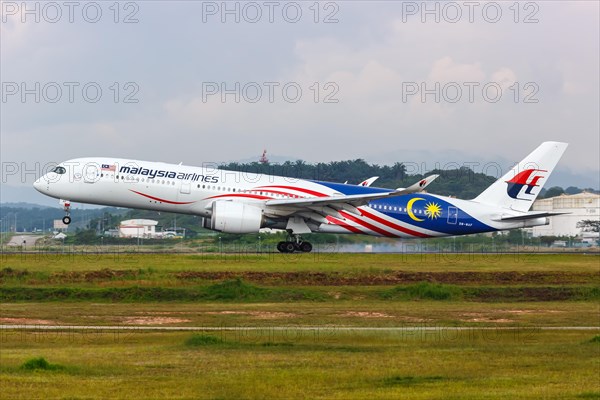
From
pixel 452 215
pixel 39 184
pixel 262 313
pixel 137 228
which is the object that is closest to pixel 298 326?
pixel 262 313

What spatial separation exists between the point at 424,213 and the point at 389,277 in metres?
11.8

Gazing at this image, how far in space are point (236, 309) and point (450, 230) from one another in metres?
24.3

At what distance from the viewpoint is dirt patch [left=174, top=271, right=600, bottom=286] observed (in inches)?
1526

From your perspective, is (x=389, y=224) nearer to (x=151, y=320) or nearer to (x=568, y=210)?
(x=151, y=320)

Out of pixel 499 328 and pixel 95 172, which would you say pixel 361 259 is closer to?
pixel 95 172

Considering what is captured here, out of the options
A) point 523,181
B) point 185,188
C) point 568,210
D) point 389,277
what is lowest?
point 389,277

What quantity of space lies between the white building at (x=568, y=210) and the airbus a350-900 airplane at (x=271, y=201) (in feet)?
152

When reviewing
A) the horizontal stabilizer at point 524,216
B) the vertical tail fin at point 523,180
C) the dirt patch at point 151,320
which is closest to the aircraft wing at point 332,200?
the horizontal stabilizer at point 524,216

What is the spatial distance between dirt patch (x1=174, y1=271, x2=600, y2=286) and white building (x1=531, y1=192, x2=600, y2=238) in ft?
183

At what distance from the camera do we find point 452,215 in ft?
173

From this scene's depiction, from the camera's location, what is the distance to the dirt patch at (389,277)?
38750mm

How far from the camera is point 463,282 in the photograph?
39719mm

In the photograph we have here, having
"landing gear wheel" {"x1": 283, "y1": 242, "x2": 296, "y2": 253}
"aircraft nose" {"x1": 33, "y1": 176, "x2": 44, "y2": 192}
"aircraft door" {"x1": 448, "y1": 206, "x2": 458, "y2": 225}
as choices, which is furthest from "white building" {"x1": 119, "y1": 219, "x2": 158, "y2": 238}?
"aircraft door" {"x1": 448, "y1": 206, "x2": 458, "y2": 225}

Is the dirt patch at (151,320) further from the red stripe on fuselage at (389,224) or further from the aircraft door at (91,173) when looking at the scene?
the red stripe on fuselage at (389,224)
